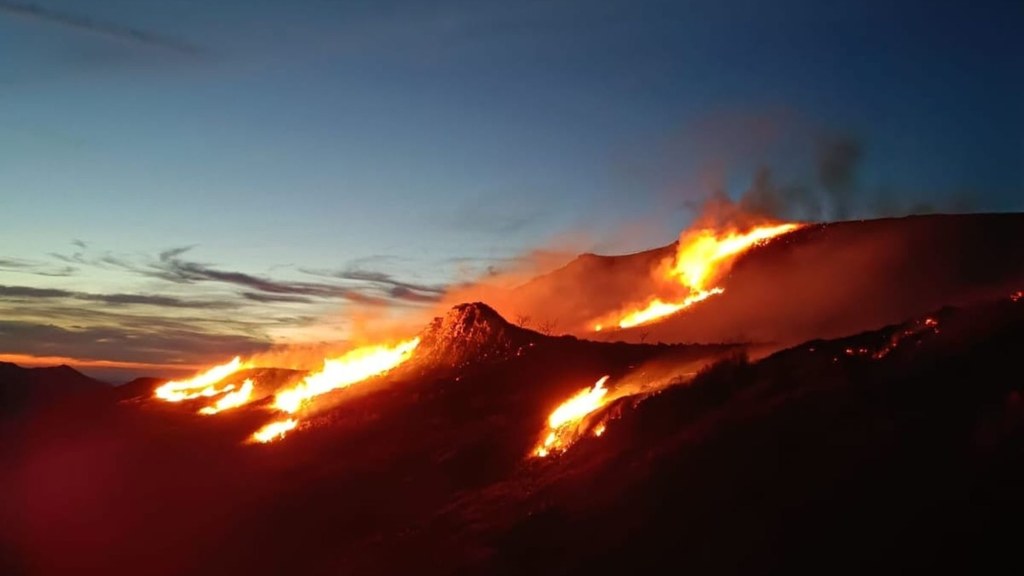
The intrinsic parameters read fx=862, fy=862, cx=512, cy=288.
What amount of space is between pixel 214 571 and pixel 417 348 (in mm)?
19330

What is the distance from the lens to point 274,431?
113ft

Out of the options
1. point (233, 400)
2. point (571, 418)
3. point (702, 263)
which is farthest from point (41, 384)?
point (571, 418)

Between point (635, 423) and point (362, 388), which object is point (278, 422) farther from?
point (635, 423)

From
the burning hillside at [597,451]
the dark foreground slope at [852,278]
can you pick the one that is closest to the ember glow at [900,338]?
the burning hillside at [597,451]

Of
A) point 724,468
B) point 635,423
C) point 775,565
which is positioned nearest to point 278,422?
point 635,423

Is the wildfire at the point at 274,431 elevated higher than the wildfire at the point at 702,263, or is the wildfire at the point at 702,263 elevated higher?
the wildfire at the point at 702,263

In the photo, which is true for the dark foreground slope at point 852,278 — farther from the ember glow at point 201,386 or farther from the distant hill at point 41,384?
the distant hill at point 41,384

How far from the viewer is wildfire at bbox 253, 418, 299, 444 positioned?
3347 centimetres

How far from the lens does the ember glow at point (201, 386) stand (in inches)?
1973

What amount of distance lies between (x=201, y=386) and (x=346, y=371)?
54.8ft

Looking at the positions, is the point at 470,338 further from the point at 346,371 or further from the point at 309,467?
the point at 309,467

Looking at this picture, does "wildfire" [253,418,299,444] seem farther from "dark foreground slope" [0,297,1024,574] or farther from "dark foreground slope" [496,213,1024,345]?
"dark foreground slope" [496,213,1024,345]

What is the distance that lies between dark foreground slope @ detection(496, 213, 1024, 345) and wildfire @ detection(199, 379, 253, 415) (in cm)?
1798

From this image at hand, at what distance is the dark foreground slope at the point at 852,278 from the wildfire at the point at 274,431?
1507 cm
